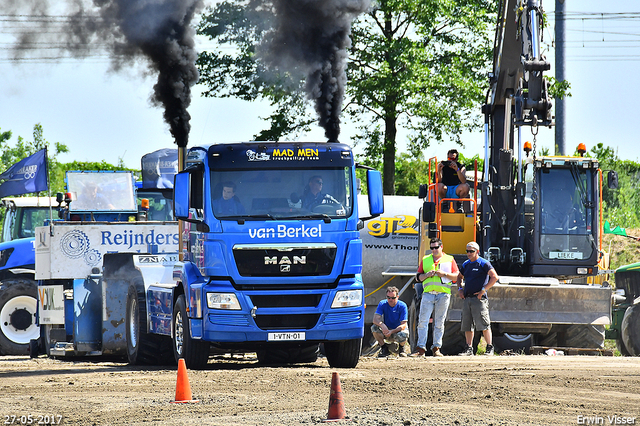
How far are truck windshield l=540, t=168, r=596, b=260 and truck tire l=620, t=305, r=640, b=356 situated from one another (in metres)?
1.29

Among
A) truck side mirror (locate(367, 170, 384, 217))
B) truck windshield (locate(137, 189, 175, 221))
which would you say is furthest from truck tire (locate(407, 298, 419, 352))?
truck windshield (locate(137, 189, 175, 221))

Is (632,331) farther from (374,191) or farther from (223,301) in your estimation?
(223,301)

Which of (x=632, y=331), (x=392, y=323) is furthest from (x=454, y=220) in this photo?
(x=632, y=331)

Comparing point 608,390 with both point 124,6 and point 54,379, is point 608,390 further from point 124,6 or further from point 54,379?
point 124,6

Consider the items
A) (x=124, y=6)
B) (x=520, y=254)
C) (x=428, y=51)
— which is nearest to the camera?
(x=124, y=6)

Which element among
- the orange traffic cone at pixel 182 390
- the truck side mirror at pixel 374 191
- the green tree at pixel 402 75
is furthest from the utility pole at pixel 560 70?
the orange traffic cone at pixel 182 390

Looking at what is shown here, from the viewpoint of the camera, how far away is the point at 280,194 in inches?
490

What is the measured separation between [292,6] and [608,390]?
358 inches

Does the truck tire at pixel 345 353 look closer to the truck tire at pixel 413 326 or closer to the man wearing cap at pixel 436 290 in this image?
the man wearing cap at pixel 436 290

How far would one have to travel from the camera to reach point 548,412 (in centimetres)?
880

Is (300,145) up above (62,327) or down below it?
above

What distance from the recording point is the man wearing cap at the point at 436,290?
15.5m

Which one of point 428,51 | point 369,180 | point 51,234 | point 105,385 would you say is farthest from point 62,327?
point 428,51

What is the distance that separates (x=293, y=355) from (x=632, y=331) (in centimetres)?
636
